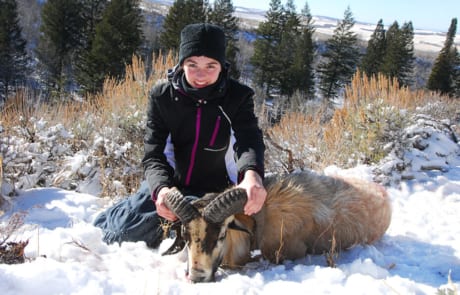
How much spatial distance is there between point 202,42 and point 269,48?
45.9 metres

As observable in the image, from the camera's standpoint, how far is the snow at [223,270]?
241cm

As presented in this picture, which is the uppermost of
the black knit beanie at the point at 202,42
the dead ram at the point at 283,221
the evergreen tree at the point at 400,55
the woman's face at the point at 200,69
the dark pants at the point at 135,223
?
the evergreen tree at the point at 400,55

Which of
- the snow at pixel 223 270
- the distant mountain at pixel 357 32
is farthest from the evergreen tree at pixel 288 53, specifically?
the snow at pixel 223 270

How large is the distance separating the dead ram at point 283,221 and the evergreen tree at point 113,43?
105 feet

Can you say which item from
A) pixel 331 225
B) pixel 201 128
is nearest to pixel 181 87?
pixel 201 128

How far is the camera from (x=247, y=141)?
368cm

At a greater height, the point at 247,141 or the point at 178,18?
the point at 178,18

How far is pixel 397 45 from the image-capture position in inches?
1823

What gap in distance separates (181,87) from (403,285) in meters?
2.48

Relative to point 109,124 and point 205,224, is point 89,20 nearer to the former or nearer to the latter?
point 109,124

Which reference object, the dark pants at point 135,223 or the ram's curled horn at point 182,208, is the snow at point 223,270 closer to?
the dark pants at point 135,223

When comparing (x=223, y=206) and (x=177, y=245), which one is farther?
(x=177, y=245)

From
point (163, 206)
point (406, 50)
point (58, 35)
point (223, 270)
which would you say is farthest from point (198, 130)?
point (406, 50)

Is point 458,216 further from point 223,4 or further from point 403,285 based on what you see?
point 223,4
